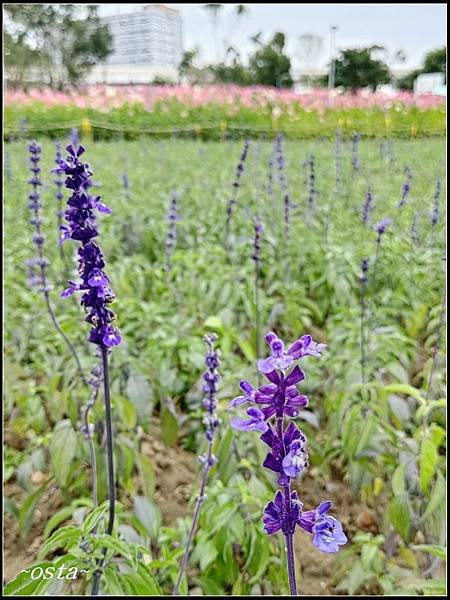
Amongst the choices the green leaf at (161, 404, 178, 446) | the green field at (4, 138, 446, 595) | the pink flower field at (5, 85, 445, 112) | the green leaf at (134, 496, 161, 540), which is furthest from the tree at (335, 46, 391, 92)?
the green leaf at (134, 496, 161, 540)

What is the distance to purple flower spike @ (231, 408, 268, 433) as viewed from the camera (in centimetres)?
58

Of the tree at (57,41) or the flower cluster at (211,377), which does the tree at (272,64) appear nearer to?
the tree at (57,41)

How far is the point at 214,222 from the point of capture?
3.54 meters

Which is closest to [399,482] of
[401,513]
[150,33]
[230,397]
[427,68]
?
[401,513]

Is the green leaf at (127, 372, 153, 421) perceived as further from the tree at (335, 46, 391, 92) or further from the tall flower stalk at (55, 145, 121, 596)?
the tree at (335, 46, 391, 92)

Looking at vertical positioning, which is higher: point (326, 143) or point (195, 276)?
point (326, 143)

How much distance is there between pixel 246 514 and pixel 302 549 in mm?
558

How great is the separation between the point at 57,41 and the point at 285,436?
12.7 meters

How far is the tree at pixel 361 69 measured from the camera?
33.8 feet

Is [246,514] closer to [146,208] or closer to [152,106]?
[146,208]

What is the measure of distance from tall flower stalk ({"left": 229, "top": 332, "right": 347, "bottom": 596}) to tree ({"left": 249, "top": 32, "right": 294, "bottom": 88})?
39.9ft

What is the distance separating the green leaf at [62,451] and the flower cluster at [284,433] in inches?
36.9

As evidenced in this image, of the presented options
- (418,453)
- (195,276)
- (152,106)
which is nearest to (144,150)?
(195,276)

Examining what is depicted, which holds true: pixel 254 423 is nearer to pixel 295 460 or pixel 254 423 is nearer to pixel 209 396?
pixel 295 460
